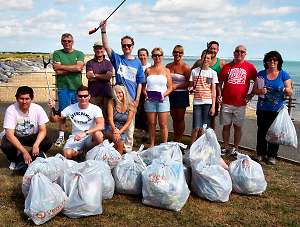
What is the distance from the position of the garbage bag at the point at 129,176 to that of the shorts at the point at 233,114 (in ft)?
6.98

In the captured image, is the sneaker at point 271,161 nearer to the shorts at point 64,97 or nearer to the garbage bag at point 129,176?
the garbage bag at point 129,176

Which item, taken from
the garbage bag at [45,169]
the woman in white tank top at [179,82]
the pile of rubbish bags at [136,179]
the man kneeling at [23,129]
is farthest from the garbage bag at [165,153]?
the woman in white tank top at [179,82]

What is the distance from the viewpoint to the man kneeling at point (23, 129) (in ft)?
15.8

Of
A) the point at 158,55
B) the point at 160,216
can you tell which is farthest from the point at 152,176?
the point at 158,55

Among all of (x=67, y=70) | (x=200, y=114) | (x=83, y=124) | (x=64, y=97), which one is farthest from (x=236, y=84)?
(x=64, y=97)

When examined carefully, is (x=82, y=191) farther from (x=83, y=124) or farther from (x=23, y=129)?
(x=23, y=129)

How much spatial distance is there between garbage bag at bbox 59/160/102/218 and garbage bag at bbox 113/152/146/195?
0.40 m

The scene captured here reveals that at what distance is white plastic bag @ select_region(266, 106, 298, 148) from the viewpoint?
18.3ft

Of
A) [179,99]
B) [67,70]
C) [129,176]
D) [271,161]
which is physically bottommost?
[271,161]

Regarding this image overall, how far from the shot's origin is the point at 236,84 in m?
5.86

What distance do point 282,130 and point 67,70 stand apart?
11.1 feet

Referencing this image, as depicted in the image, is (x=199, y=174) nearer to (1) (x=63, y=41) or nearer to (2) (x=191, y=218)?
(2) (x=191, y=218)

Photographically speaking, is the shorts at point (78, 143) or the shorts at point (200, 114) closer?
the shorts at point (78, 143)

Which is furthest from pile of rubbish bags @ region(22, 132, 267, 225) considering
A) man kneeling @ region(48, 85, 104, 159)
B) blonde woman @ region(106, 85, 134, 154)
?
blonde woman @ region(106, 85, 134, 154)
